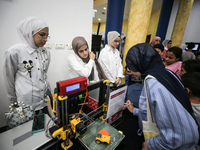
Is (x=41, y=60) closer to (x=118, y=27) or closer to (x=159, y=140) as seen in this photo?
(x=159, y=140)

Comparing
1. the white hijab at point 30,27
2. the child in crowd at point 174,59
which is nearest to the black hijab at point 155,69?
the white hijab at point 30,27

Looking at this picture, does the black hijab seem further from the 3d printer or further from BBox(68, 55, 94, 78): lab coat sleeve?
BBox(68, 55, 94, 78): lab coat sleeve

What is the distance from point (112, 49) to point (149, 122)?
1.57 metres

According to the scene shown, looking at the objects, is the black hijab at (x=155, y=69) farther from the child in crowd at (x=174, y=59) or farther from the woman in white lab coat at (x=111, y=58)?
the child in crowd at (x=174, y=59)

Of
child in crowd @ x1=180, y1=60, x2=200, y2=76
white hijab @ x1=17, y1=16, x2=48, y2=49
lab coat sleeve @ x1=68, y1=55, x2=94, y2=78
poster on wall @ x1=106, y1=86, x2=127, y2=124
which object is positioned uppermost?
white hijab @ x1=17, y1=16, x2=48, y2=49

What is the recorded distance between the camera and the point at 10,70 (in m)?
1.02

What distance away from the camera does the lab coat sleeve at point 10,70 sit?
100 centimetres

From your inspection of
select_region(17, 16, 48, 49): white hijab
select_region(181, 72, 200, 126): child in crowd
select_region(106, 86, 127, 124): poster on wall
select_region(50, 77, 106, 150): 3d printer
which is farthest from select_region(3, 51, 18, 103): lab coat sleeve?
select_region(181, 72, 200, 126): child in crowd

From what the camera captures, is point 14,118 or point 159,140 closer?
point 159,140

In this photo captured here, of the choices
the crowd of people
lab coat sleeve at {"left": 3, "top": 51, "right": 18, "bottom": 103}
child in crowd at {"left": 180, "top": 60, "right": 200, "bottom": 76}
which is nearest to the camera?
the crowd of people

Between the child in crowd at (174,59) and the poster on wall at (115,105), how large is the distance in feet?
4.60

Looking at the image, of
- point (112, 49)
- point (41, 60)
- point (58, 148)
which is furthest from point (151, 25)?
point (58, 148)

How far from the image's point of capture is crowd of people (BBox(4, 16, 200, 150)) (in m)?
0.56

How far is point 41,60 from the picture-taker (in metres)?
1.21
